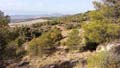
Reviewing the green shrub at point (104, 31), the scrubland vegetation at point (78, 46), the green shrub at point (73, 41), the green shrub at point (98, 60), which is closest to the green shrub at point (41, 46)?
the scrubland vegetation at point (78, 46)

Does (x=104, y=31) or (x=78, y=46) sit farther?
(x=78, y=46)

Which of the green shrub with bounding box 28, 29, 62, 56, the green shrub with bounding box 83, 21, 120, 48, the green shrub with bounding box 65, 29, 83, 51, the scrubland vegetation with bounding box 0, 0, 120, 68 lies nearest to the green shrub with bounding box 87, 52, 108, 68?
the scrubland vegetation with bounding box 0, 0, 120, 68

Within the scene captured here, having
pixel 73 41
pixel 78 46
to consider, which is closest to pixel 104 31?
pixel 73 41

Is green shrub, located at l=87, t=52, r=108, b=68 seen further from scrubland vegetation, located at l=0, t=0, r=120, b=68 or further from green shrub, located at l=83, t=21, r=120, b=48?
green shrub, located at l=83, t=21, r=120, b=48

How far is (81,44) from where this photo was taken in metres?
37.0

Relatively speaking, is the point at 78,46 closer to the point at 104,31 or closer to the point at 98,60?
the point at 104,31

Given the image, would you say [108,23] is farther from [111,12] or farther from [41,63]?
[41,63]

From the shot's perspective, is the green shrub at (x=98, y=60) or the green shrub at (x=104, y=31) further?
the green shrub at (x=104, y=31)

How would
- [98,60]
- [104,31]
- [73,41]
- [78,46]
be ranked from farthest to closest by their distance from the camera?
[78,46] → [73,41] → [104,31] → [98,60]

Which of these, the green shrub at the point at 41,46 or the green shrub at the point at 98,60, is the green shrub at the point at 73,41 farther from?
the green shrub at the point at 98,60

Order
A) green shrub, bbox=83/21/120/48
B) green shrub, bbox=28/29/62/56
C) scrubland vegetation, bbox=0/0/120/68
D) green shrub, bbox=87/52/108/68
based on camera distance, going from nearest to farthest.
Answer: green shrub, bbox=87/52/108/68, scrubland vegetation, bbox=0/0/120/68, green shrub, bbox=83/21/120/48, green shrub, bbox=28/29/62/56

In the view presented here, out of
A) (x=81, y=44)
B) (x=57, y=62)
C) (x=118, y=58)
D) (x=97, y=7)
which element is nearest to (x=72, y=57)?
(x=57, y=62)

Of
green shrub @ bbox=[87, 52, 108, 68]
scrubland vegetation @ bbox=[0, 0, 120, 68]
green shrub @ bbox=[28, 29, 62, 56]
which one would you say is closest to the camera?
green shrub @ bbox=[87, 52, 108, 68]

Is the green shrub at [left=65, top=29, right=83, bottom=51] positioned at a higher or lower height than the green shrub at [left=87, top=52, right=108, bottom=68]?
lower
